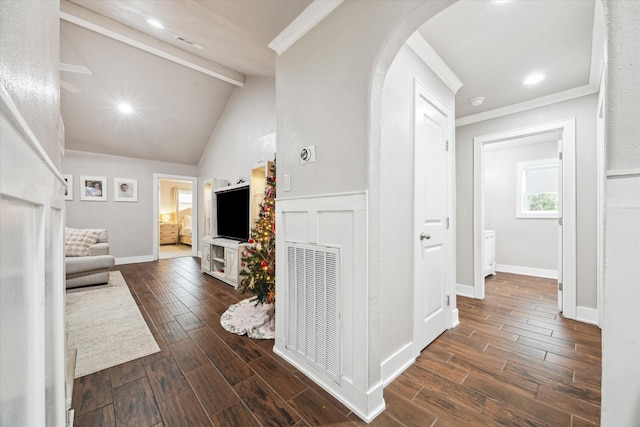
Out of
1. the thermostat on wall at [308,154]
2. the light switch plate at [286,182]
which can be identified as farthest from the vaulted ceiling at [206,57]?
the light switch plate at [286,182]

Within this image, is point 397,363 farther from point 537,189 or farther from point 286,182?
point 537,189

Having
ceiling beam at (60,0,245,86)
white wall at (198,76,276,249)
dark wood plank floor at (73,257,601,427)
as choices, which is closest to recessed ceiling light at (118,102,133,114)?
ceiling beam at (60,0,245,86)

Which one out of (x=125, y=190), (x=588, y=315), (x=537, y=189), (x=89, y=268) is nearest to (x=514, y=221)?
(x=537, y=189)

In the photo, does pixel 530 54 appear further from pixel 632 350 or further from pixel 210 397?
pixel 210 397

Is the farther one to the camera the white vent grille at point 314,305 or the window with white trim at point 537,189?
the window with white trim at point 537,189

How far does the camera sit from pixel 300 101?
1751 mm

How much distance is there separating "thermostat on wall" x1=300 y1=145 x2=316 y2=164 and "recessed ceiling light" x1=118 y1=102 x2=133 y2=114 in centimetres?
454

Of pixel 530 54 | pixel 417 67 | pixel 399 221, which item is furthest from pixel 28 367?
pixel 530 54

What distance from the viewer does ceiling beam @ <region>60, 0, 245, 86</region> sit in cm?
275

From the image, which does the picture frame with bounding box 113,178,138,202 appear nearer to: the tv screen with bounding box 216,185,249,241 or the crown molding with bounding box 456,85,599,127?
the tv screen with bounding box 216,185,249,241

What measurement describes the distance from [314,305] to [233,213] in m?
3.07

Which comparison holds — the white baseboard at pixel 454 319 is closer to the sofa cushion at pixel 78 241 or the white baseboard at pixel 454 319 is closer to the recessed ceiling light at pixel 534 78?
the recessed ceiling light at pixel 534 78

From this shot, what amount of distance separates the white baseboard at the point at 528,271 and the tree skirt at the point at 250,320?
181 inches

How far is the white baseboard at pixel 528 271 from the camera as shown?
4.23 metres
